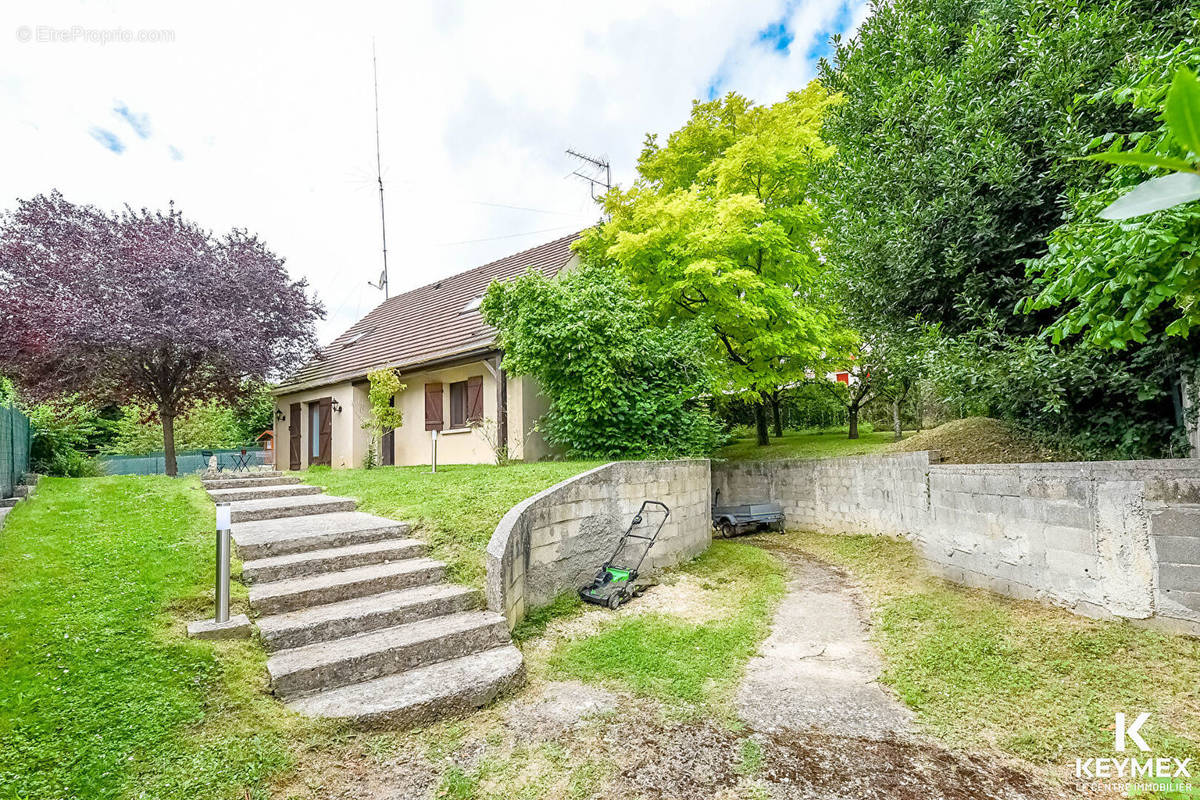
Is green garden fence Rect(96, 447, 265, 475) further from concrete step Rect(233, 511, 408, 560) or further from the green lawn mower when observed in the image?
the green lawn mower

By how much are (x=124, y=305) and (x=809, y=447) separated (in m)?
14.3

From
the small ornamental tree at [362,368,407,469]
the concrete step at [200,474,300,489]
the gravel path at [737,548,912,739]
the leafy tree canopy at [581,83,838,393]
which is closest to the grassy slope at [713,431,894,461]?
the leafy tree canopy at [581,83,838,393]

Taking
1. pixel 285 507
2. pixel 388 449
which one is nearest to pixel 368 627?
pixel 285 507

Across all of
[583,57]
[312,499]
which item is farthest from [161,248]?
[583,57]

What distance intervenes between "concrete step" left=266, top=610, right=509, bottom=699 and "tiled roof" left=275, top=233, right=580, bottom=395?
23.9ft

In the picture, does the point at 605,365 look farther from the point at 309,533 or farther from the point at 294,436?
the point at 294,436

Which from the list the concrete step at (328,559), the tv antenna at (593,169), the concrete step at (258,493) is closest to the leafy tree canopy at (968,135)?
the concrete step at (328,559)

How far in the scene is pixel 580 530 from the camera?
6.49m

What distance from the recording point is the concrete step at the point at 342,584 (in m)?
4.50

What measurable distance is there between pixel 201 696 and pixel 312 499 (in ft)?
14.1

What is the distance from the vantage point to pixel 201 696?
3422 millimetres

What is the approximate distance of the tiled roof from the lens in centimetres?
1350

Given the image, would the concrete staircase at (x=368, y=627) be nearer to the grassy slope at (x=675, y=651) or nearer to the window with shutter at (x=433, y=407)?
the grassy slope at (x=675, y=651)
